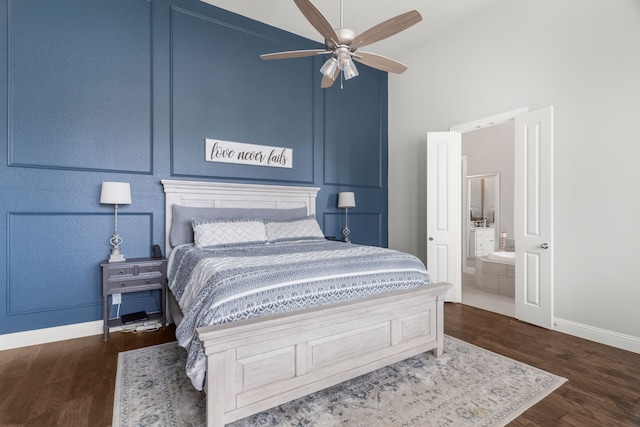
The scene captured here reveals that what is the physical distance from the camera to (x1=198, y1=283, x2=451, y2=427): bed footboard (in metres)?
1.54

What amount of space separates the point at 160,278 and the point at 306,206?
2000mm

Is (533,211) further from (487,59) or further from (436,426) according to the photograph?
(436,426)

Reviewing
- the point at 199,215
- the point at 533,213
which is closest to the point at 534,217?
the point at 533,213

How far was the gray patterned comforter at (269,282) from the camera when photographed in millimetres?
1653

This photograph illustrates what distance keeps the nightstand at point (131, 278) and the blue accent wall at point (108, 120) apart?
30 centimetres

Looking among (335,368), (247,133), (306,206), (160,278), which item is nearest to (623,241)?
(335,368)

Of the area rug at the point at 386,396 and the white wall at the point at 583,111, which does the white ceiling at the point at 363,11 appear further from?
the area rug at the point at 386,396

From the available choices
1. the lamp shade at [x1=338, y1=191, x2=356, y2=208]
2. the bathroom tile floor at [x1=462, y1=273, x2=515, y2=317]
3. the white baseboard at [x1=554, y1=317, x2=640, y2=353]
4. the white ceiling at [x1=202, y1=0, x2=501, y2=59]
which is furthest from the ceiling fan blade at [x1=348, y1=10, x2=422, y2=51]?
the bathroom tile floor at [x1=462, y1=273, x2=515, y2=317]

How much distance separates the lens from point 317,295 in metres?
1.91

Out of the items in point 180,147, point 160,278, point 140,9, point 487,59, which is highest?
point 140,9

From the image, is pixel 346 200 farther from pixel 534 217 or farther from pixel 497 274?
pixel 497 274

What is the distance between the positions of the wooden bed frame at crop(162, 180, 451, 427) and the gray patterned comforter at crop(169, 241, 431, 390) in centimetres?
8

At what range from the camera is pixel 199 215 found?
3322mm

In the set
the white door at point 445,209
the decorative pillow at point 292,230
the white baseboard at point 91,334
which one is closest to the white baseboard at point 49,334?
the white baseboard at point 91,334
